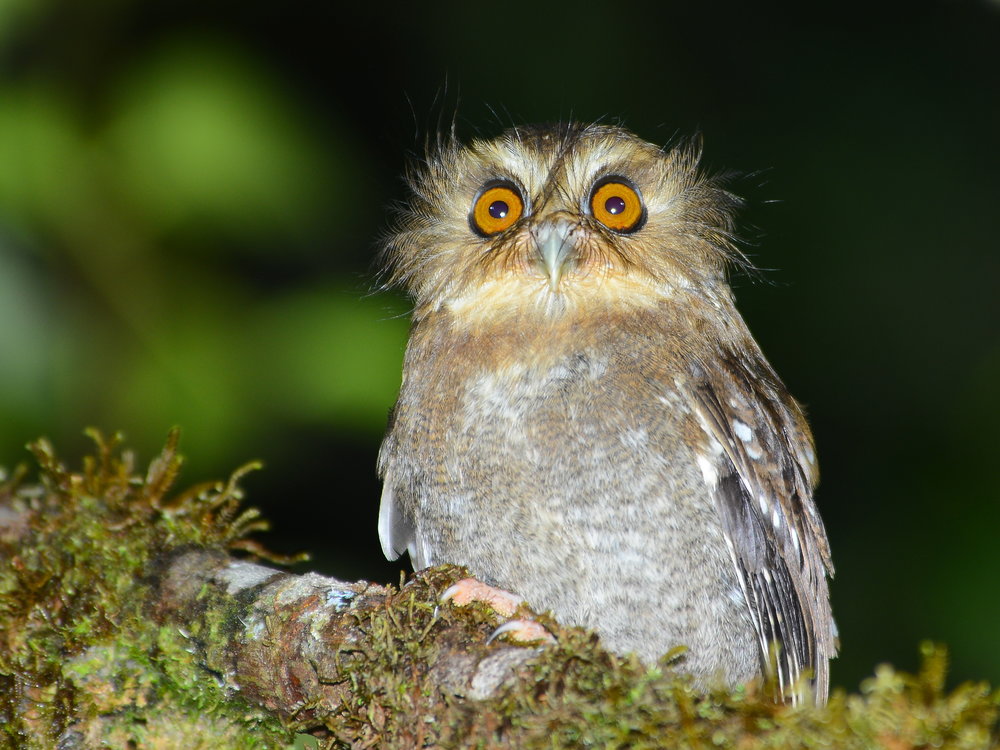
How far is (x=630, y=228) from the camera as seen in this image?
3.09m

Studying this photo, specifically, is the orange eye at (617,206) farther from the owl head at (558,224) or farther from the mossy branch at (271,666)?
the mossy branch at (271,666)

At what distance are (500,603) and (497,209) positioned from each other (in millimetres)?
1443

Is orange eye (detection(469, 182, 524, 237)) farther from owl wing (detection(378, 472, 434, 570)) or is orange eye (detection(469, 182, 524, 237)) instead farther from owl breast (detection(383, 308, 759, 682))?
owl wing (detection(378, 472, 434, 570))

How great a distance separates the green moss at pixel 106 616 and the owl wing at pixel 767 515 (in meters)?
1.35

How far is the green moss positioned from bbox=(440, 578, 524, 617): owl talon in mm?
580

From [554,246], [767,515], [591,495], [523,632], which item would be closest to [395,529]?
[591,495]

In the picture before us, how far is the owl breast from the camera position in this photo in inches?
96.1

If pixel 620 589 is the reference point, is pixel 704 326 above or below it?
above

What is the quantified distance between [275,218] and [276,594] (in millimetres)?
1515

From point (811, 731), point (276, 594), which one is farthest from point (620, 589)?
point (811, 731)

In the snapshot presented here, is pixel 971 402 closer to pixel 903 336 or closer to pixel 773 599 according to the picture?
pixel 903 336

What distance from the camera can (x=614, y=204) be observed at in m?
3.09

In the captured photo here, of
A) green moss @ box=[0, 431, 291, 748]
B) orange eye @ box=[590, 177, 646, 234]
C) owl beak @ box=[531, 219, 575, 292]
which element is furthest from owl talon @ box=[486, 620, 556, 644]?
orange eye @ box=[590, 177, 646, 234]

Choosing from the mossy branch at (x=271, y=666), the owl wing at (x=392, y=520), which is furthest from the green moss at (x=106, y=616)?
the owl wing at (x=392, y=520)
